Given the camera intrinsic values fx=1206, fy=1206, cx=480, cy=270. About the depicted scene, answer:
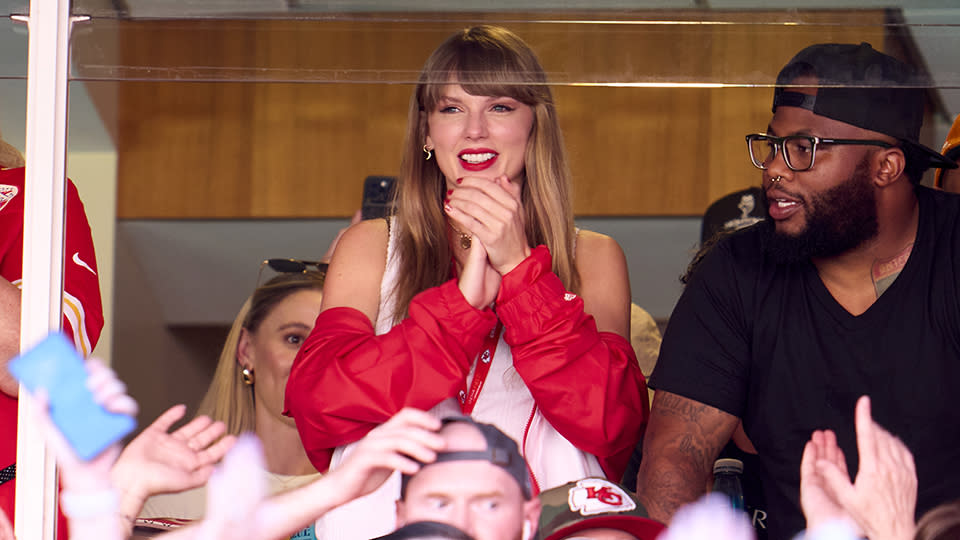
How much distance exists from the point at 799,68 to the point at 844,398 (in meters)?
0.57

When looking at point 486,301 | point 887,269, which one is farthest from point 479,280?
point 887,269

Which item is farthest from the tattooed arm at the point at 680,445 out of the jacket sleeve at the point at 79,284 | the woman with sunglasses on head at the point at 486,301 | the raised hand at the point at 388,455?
the jacket sleeve at the point at 79,284

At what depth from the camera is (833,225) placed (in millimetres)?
1882

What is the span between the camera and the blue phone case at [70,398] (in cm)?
127

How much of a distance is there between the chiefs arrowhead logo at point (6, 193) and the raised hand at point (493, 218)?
592mm

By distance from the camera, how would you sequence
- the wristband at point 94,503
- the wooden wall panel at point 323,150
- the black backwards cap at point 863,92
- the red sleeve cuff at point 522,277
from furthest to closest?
the wooden wall panel at point 323,150, the red sleeve cuff at point 522,277, the black backwards cap at point 863,92, the wristband at point 94,503

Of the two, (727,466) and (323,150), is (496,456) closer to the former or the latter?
(727,466)

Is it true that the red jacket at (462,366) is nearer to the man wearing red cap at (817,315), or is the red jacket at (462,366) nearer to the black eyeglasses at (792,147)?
the man wearing red cap at (817,315)

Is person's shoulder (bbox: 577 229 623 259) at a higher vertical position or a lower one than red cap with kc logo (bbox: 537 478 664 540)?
higher

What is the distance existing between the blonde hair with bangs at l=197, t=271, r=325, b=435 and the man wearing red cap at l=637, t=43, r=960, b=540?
3.52 ft

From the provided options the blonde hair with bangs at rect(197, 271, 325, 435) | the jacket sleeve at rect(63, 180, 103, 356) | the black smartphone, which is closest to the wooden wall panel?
the black smartphone

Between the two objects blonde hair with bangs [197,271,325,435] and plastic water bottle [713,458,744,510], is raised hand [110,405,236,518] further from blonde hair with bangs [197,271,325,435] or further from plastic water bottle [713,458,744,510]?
blonde hair with bangs [197,271,325,435]

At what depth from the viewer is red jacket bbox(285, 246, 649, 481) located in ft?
4.83

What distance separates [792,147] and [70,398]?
1146 mm
